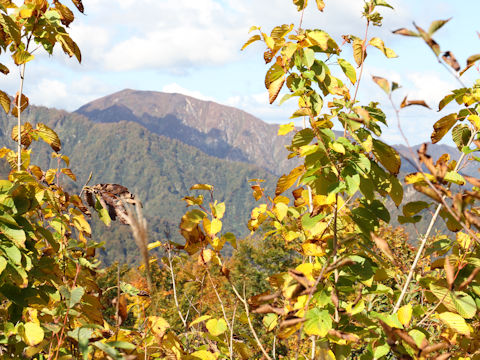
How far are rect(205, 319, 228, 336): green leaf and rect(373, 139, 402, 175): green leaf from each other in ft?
2.99

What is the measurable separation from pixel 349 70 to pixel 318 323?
1060 millimetres

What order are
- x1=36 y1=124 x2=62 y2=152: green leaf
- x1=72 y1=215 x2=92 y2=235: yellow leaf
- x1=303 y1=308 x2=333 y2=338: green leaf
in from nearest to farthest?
x1=303 y1=308 x2=333 y2=338: green leaf < x1=72 y1=215 x2=92 y2=235: yellow leaf < x1=36 y1=124 x2=62 y2=152: green leaf

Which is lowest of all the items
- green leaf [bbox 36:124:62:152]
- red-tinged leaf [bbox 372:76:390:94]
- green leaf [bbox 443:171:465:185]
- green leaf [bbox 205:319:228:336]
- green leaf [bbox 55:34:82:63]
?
green leaf [bbox 205:319:228:336]

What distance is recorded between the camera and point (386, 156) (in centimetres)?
166

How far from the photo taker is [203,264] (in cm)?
168

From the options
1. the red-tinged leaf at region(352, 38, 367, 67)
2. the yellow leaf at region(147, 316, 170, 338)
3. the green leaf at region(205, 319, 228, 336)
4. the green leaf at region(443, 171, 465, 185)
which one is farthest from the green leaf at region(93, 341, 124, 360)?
the red-tinged leaf at region(352, 38, 367, 67)

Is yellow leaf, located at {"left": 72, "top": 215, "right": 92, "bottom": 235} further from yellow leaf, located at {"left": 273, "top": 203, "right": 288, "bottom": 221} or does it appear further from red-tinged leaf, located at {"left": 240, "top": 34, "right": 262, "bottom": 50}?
red-tinged leaf, located at {"left": 240, "top": 34, "right": 262, "bottom": 50}

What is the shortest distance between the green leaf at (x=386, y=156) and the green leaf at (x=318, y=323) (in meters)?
0.64

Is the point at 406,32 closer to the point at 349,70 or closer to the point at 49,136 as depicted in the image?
the point at 349,70

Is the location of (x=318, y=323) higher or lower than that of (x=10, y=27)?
lower

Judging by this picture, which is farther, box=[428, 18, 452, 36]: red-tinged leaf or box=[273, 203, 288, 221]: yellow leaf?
box=[273, 203, 288, 221]: yellow leaf

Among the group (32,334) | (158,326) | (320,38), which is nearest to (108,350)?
(32,334)

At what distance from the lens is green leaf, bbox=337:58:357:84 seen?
1.79m

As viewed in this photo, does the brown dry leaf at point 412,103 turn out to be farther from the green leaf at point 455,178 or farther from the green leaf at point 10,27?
the green leaf at point 10,27
